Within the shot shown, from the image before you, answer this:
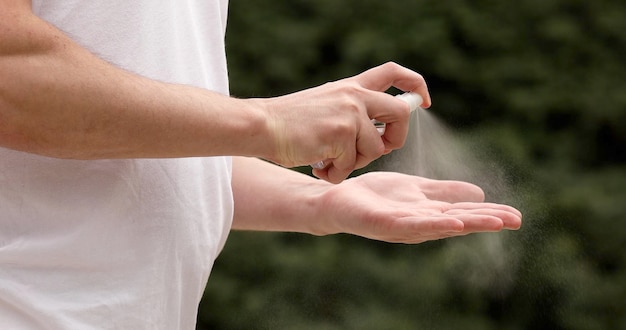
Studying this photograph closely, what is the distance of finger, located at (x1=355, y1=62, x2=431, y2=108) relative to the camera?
5.49ft

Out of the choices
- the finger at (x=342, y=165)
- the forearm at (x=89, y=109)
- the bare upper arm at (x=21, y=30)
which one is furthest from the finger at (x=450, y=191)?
the bare upper arm at (x=21, y=30)

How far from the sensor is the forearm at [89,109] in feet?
4.47

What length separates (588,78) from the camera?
4332mm

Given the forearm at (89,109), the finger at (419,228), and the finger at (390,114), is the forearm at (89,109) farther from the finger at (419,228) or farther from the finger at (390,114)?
the finger at (419,228)

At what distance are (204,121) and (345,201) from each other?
0.55 meters

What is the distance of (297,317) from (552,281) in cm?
98

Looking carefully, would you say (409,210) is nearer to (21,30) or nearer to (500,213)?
(500,213)


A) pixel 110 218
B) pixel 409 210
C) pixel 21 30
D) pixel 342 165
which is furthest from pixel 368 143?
pixel 21 30

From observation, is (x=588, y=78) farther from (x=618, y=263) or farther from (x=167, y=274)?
(x=167, y=274)

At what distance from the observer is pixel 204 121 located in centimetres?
147

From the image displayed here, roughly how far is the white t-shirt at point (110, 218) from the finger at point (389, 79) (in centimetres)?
26

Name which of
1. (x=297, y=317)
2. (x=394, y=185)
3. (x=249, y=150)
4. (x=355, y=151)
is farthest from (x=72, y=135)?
(x=297, y=317)

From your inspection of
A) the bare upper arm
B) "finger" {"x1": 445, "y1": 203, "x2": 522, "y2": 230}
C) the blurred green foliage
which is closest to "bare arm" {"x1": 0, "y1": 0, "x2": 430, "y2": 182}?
the bare upper arm

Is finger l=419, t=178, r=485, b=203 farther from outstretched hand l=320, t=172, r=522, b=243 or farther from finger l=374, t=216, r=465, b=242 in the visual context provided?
finger l=374, t=216, r=465, b=242
